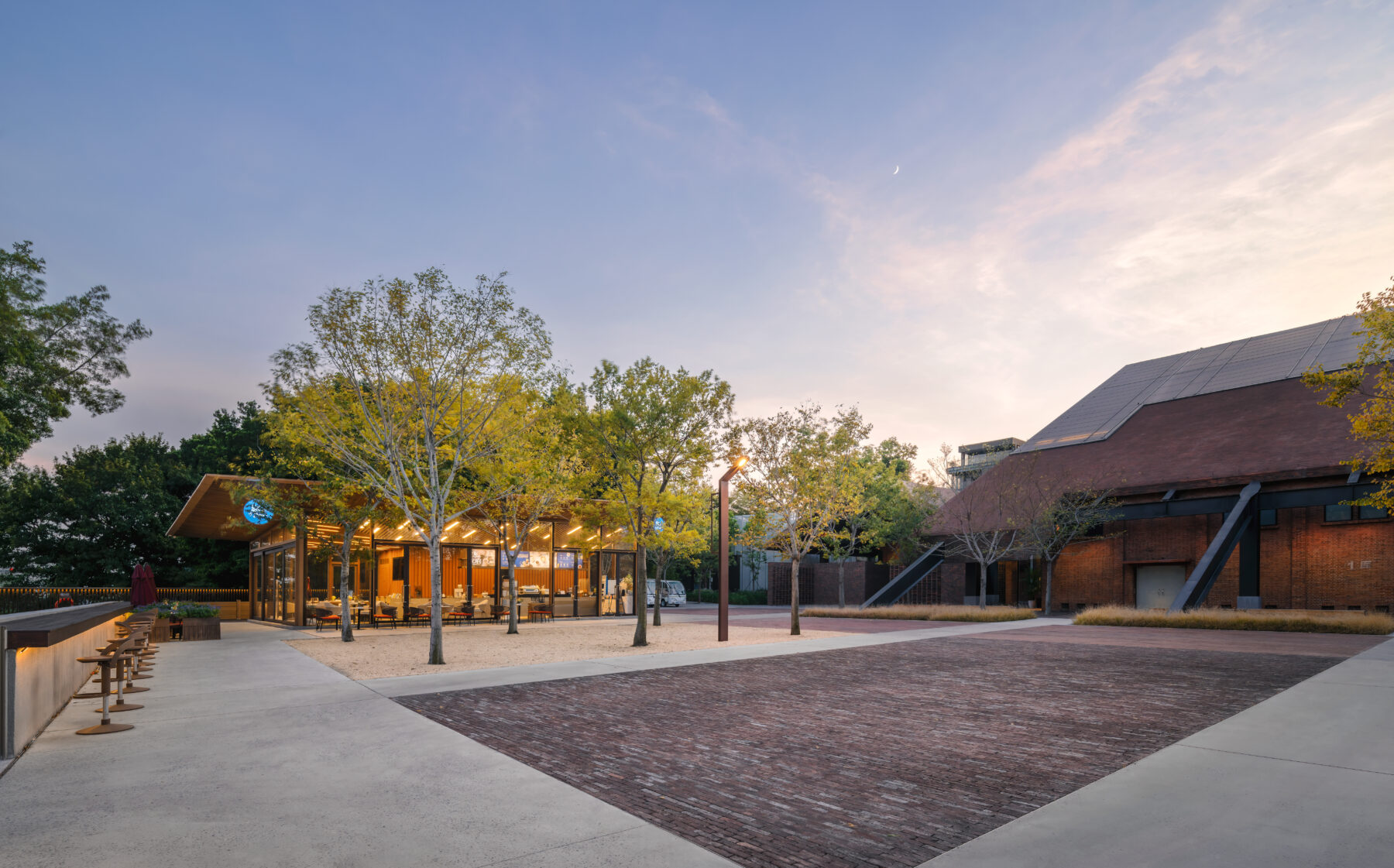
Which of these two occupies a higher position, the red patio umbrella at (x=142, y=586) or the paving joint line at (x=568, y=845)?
the paving joint line at (x=568, y=845)

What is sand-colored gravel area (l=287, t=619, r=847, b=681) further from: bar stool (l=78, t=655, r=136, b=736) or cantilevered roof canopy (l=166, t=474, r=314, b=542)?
cantilevered roof canopy (l=166, t=474, r=314, b=542)

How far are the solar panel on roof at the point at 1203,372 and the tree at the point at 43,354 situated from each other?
146ft

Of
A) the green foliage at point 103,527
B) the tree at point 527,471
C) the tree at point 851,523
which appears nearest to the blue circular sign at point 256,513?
the tree at point 527,471

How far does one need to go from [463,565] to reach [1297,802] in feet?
89.4

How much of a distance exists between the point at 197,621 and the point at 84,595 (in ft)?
56.0

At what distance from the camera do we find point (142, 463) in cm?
4109

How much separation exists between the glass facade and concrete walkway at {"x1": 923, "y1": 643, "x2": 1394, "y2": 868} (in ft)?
65.8

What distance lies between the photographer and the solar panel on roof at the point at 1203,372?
114 ft

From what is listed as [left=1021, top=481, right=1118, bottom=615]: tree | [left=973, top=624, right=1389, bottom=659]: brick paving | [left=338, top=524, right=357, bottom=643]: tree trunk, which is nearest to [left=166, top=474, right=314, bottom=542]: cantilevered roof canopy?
[left=338, top=524, right=357, bottom=643]: tree trunk

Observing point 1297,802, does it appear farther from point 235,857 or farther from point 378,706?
point 378,706

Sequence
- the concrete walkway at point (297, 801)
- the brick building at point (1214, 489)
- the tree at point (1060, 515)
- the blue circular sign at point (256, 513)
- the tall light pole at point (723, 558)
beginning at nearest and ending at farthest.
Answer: the concrete walkway at point (297, 801) < the tall light pole at point (723, 558) < the blue circular sign at point (256, 513) < the brick building at point (1214, 489) < the tree at point (1060, 515)

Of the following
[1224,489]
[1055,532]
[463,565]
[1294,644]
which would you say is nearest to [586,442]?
[463,565]

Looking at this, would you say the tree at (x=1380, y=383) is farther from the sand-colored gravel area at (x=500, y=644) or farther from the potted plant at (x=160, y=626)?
the potted plant at (x=160, y=626)

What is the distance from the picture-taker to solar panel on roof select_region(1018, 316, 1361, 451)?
114ft
